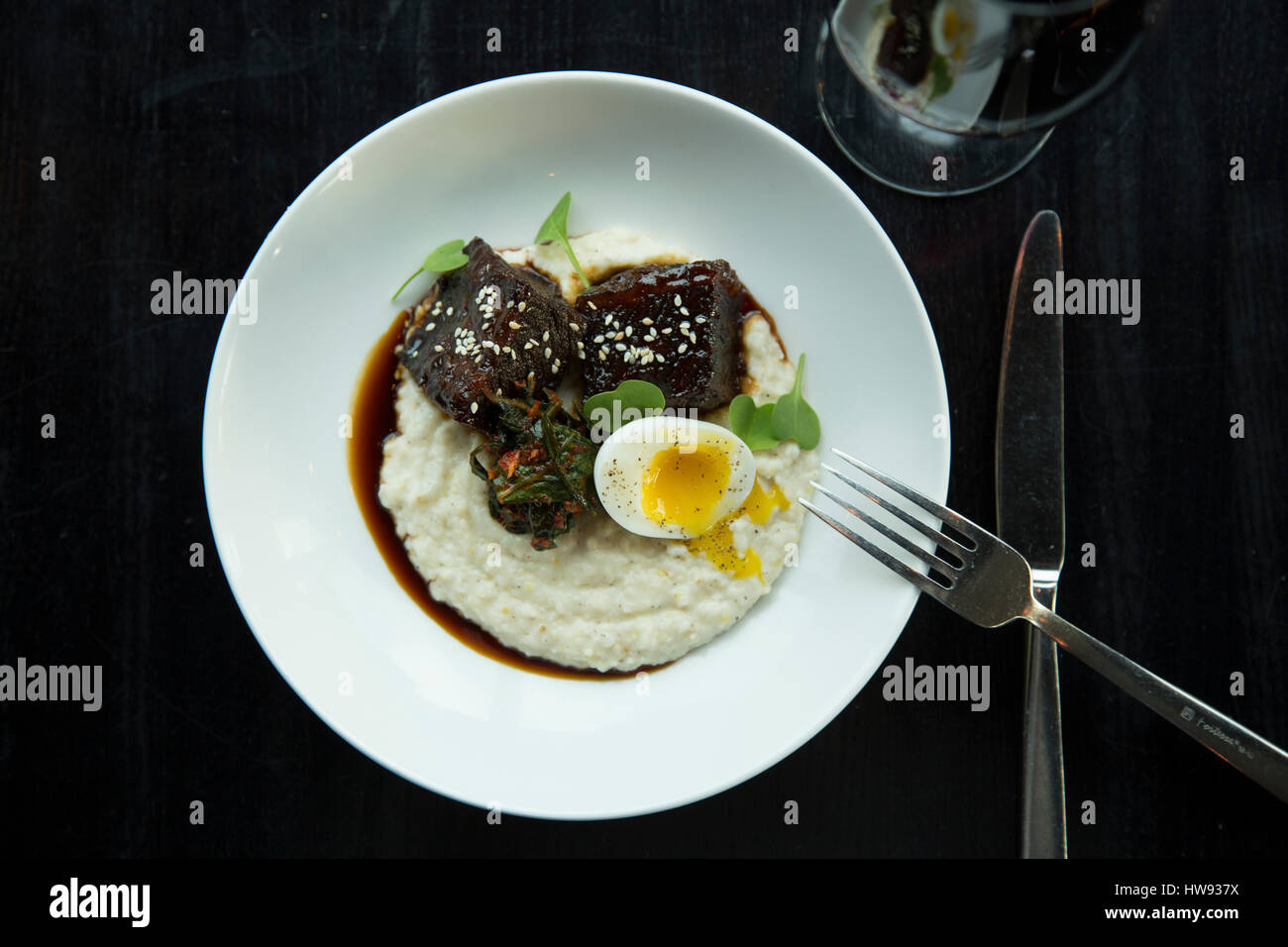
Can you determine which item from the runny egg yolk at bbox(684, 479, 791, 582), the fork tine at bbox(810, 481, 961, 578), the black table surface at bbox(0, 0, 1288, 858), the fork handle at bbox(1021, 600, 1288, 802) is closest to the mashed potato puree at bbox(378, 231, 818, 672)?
the runny egg yolk at bbox(684, 479, 791, 582)

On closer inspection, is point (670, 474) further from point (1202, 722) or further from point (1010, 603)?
point (1202, 722)

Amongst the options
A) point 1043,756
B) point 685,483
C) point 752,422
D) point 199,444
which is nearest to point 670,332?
point 752,422

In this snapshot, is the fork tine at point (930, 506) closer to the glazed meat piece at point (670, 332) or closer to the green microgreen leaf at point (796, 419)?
the green microgreen leaf at point (796, 419)

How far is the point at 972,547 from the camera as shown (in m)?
3.15

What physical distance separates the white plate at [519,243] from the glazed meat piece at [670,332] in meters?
0.24

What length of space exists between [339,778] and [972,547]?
2.63 meters

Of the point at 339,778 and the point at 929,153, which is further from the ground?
the point at 929,153

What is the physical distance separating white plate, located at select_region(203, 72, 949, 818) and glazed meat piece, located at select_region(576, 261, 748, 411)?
0.24m

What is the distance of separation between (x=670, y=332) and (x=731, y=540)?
0.81 metres

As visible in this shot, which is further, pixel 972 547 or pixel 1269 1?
pixel 1269 1

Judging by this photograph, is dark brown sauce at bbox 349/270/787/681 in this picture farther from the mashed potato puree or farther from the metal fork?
the metal fork
